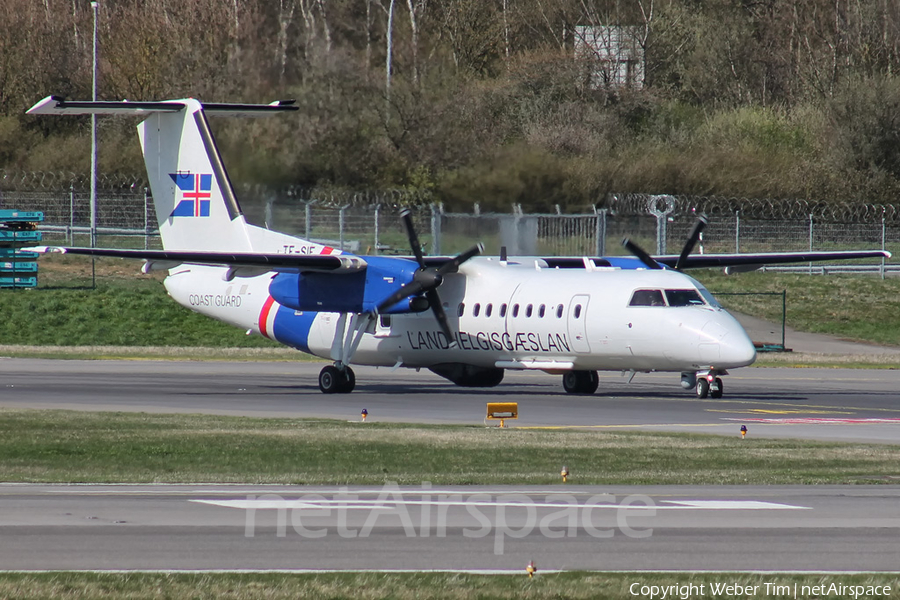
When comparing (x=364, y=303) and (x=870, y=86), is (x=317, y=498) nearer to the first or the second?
(x=364, y=303)

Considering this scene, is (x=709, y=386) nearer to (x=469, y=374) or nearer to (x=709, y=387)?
(x=709, y=387)

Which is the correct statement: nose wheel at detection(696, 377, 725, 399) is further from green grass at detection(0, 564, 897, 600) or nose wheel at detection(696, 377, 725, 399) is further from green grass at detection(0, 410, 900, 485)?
green grass at detection(0, 564, 897, 600)

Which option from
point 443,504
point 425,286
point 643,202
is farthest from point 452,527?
point 643,202

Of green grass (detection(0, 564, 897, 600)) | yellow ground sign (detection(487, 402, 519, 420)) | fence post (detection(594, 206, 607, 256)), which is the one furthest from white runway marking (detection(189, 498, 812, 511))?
fence post (detection(594, 206, 607, 256))

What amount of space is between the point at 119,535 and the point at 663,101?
48919 mm

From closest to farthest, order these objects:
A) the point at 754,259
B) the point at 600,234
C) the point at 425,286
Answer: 1. the point at 425,286
2. the point at 754,259
3. the point at 600,234

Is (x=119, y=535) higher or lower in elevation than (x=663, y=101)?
lower

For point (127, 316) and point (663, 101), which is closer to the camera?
point (127, 316)

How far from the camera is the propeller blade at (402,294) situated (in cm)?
2761

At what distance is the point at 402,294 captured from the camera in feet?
90.7

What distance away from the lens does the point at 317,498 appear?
12.6 metres

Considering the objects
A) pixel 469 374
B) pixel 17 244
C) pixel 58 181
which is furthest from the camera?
pixel 58 181

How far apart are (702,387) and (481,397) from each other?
15.3 feet

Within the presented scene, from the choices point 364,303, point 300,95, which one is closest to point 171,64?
point 300,95
